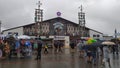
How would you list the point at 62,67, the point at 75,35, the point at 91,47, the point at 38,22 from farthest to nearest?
1. the point at 75,35
2. the point at 38,22
3. the point at 91,47
4. the point at 62,67

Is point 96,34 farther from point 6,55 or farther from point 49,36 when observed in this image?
point 6,55

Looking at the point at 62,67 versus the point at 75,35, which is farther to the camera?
the point at 75,35

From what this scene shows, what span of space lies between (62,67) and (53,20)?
78.5m

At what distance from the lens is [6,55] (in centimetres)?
2530

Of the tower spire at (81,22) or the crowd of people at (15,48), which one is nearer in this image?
the crowd of people at (15,48)

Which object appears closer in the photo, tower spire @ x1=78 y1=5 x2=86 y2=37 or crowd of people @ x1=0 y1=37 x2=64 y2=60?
crowd of people @ x1=0 y1=37 x2=64 y2=60

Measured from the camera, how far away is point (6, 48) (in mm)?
24406

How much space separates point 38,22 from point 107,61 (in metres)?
73.2

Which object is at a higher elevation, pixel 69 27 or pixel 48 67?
pixel 69 27

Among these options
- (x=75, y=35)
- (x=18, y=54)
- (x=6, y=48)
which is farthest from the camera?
(x=75, y=35)

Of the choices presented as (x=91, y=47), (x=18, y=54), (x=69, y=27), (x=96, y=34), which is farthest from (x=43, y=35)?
(x=91, y=47)

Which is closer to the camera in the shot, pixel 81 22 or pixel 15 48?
pixel 15 48

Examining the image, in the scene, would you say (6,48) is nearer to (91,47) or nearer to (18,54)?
(18,54)

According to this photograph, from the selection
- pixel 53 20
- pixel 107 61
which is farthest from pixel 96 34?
pixel 107 61
